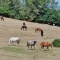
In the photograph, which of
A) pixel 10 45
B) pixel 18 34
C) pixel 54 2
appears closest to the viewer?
pixel 10 45

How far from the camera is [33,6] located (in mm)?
94312

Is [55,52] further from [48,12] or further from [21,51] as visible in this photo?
[48,12]

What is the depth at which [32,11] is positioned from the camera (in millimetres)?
93812

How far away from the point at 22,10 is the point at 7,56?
222 ft

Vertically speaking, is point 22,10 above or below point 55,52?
above

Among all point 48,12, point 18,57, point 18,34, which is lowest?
point 18,57

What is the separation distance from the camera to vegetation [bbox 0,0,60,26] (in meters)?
92.6

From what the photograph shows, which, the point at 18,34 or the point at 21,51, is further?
the point at 18,34

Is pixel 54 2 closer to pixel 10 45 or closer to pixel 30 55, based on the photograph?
pixel 10 45

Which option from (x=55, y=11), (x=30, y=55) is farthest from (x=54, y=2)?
(x=30, y=55)

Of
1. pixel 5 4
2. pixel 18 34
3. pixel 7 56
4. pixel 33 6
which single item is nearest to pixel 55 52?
pixel 7 56

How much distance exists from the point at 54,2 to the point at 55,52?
234ft

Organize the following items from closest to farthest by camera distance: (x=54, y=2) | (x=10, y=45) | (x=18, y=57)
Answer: (x=18, y=57), (x=10, y=45), (x=54, y=2)

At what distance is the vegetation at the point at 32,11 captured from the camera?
92625 millimetres
